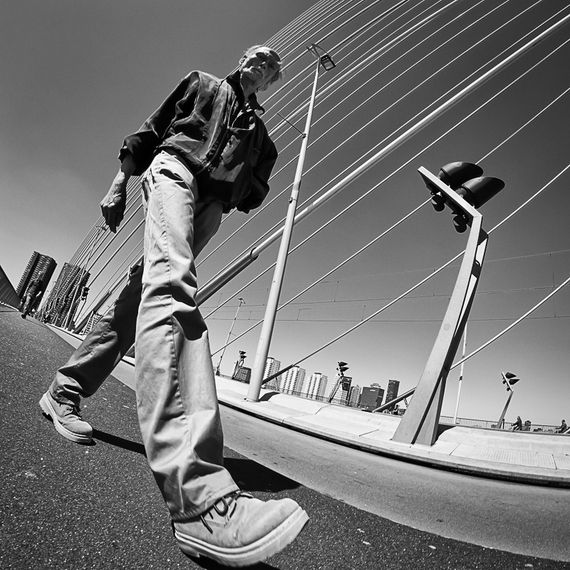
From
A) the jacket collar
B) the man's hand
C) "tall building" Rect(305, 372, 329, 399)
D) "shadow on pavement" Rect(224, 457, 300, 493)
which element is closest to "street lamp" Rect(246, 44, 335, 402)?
"shadow on pavement" Rect(224, 457, 300, 493)

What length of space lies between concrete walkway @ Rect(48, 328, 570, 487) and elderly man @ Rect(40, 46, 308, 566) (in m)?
1.78

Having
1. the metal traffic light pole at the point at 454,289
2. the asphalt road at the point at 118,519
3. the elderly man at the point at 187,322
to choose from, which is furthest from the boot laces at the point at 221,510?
the metal traffic light pole at the point at 454,289

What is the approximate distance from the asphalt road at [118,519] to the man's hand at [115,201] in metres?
0.87

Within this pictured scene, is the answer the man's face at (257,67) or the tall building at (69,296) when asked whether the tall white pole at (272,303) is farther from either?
the tall building at (69,296)

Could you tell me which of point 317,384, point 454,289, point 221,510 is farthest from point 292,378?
point 221,510

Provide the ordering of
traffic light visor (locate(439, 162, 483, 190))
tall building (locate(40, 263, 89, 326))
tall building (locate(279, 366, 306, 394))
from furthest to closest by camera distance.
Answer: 1. tall building (locate(279, 366, 306, 394))
2. tall building (locate(40, 263, 89, 326))
3. traffic light visor (locate(439, 162, 483, 190))

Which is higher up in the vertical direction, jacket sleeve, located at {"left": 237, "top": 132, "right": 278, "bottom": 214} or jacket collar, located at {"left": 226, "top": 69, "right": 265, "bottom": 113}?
jacket collar, located at {"left": 226, "top": 69, "right": 265, "bottom": 113}

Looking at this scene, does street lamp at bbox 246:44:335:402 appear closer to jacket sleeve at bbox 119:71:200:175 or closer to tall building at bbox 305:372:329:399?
jacket sleeve at bbox 119:71:200:175

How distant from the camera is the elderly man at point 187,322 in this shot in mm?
660

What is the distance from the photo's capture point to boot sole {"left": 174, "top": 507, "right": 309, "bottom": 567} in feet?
2.02

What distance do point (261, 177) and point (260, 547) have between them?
1530mm

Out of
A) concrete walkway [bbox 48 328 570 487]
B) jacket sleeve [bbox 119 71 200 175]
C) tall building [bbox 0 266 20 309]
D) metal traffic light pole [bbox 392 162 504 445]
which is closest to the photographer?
jacket sleeve [bbox 119 71 200 175]

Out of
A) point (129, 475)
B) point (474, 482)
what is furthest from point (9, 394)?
point (474, 482)

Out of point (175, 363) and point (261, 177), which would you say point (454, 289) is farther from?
point (175, 363)
